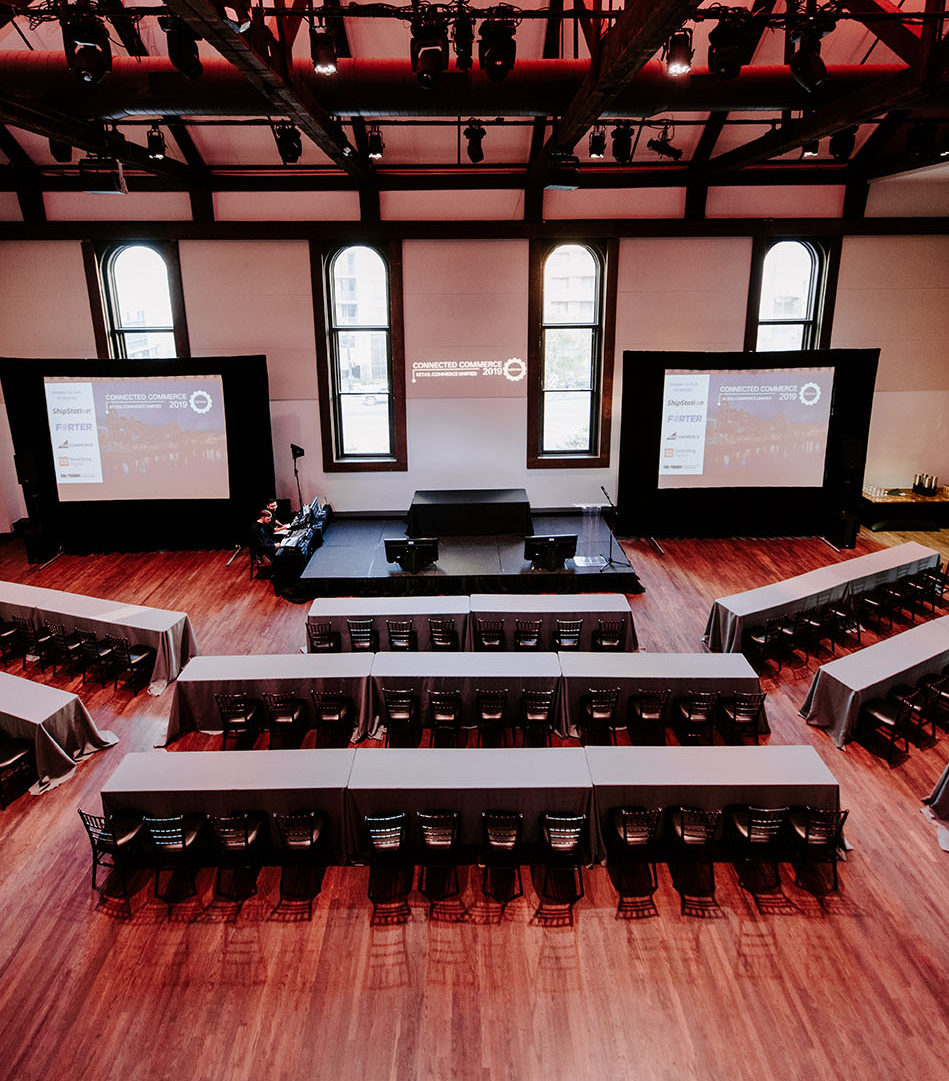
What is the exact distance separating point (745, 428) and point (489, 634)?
6.86 m

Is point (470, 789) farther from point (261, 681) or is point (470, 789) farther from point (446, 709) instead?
point (261, 681)

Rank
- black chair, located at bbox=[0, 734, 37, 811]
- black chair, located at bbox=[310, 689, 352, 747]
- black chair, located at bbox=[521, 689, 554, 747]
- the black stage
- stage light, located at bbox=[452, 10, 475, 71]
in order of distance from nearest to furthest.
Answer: stage light, located at bbox=[452, 10, 475, 71] < black chair, located at bbox=[0, 734, 37, 811] < black chair, located at bbox=[521, 689, 554, 747] < black chair, located at bbox=[310, 689, 352, 747] < the black stage

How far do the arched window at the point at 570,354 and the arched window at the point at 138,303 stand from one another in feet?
20.9

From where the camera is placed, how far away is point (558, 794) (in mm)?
5469

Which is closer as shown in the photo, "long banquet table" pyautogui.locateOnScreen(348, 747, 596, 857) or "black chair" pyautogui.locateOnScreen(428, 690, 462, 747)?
"long banquet table" pyautogui.locateOnScreen(348, 747, 596, 857)

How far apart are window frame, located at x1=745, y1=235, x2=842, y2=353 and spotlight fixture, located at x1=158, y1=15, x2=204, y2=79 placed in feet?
31.6

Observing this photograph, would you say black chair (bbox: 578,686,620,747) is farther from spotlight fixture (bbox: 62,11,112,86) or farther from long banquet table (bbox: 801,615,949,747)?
spotlight fixture (bbox: 62,11,112,86)

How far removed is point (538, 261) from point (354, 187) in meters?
3.23

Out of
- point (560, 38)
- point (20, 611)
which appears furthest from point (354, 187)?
point (20, 611)

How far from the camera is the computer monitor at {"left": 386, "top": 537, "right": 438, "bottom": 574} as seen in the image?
398 inches

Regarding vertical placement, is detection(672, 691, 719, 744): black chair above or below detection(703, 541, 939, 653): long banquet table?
below

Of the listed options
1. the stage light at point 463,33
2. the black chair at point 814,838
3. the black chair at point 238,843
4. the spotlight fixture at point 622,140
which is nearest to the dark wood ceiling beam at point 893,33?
the spotlight fixture at point 622,140

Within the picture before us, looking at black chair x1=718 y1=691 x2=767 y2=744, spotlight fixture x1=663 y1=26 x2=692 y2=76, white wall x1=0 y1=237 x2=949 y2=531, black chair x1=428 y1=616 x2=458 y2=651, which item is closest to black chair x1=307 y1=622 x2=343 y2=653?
black chair x1=428 y1=616 x2=458 y2=651

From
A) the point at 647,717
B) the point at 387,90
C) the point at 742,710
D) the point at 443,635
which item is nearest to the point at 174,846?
the point at 443,635
